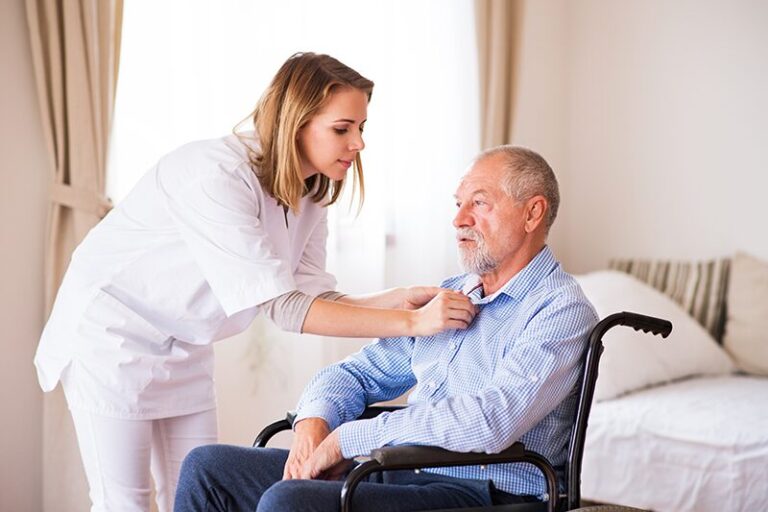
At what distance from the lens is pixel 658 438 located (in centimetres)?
288

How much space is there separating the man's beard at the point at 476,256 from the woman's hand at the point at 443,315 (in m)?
0.17

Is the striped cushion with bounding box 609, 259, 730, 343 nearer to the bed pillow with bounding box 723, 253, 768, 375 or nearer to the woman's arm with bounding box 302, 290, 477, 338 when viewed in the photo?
the bed pillow with bounding box 723, 253, 768, 375

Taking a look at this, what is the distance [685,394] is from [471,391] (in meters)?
1.56

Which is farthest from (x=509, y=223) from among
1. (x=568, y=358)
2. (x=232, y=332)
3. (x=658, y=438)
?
(x=658, y=438)

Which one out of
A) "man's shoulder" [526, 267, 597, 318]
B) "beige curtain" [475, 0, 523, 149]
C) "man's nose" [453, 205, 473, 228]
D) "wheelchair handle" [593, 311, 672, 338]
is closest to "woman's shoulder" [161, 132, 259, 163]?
"man's nose" [453, 205, 473, 228]

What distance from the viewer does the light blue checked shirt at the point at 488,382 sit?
1.67 meters

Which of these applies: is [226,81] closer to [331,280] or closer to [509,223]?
[331,280]

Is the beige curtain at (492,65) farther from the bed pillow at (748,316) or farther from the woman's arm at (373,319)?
the woman's arm at (373,319)

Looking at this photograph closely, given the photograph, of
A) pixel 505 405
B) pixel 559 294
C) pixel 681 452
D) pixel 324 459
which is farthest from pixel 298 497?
pixel 681 452

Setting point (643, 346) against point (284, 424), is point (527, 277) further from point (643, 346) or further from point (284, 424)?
point (643, 346)

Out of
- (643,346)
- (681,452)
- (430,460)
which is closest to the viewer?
(430,460)

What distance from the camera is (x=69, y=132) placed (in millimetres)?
2529

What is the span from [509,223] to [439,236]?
65.8 inches

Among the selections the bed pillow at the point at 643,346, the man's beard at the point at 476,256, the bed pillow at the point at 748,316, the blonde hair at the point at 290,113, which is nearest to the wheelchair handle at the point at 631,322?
the man's beard at the point at 476,256
